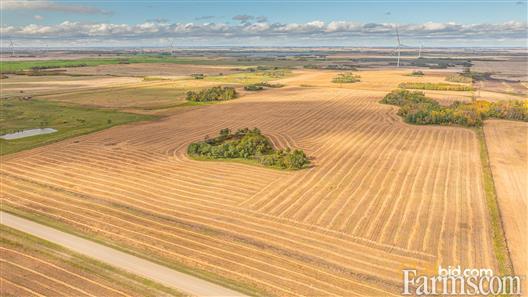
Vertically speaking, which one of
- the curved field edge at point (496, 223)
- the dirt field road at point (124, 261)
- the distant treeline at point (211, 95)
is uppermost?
the distant treeline at point (211, 95)

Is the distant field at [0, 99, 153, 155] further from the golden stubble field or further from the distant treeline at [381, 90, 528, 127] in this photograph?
the distant treeline at [381, 90, 528, 127]

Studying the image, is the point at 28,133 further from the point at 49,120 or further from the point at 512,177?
the point at 512,177

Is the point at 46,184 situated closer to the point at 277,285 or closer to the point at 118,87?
the point at 277,285

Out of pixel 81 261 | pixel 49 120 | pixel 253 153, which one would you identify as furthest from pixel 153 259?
pixel 49 120

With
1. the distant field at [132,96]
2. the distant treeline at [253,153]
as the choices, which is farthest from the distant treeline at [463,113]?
the distant field at [132,96]

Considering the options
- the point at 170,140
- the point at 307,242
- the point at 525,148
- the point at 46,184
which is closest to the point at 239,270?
the point at 307,242

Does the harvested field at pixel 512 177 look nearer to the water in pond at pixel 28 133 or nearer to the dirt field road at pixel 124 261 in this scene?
the dirt field road at pixel 124 261
